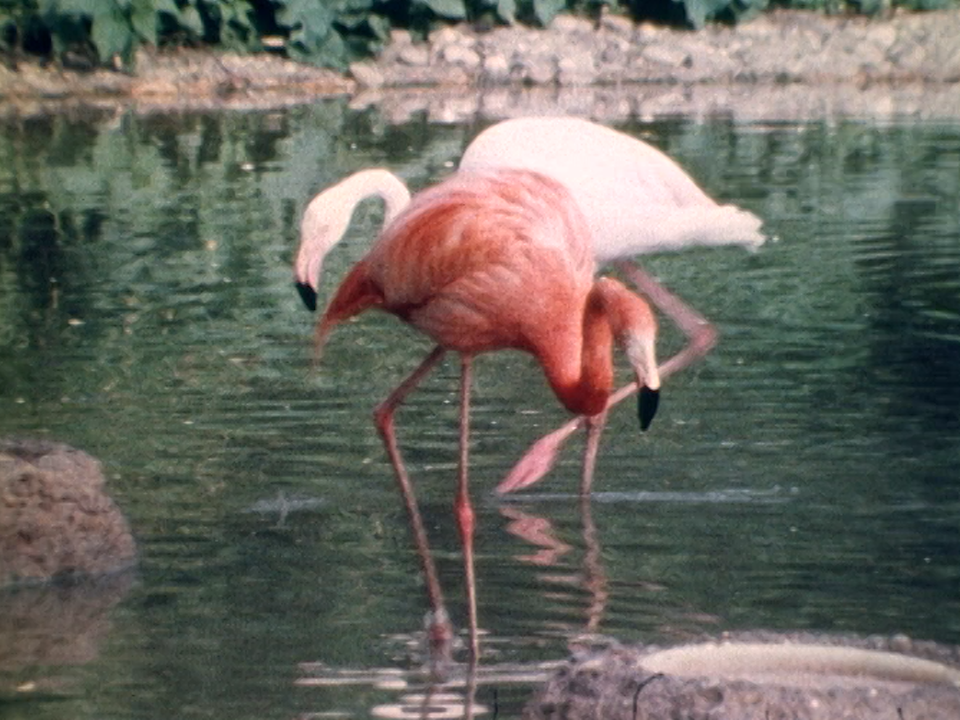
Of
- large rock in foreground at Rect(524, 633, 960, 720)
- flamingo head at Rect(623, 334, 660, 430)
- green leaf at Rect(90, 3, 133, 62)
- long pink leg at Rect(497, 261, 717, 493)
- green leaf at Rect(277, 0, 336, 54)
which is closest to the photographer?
large rock in foreground at Rect(524, 633, 960, 720)

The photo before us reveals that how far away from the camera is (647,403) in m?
5.30

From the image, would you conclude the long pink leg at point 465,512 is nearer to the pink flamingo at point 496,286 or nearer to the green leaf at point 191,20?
the pink flamingo at point 496,286

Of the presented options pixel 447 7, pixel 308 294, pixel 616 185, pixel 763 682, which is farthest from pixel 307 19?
pixel 763 682

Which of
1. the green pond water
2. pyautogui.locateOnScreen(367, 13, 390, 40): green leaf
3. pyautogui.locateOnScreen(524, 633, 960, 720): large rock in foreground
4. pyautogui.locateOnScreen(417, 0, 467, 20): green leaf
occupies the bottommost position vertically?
pyautogui.locateOnScreen(367, 13, 390, 40): green leaf

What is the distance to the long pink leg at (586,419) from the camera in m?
6.88

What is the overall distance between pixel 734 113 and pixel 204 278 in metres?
8.93

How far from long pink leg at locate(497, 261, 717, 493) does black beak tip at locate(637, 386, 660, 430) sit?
95 cm

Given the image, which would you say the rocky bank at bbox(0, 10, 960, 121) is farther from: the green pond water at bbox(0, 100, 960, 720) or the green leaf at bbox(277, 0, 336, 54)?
the green pond water at bbox(0, 100, 960, 720)

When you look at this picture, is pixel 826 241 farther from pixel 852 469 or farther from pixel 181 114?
pixel 181 114

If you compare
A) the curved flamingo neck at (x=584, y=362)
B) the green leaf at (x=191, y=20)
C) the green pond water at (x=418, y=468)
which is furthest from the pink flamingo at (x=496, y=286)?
the green leaf at (x=191, y=20)

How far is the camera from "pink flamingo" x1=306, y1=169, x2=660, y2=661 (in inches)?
230

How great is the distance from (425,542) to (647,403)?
99cm

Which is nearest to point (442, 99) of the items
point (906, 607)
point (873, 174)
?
point (873, 174)

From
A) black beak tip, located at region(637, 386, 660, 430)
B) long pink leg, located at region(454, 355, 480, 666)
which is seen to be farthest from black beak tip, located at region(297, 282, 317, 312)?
black beak tip, located at region(637, 386, 660, 430)
